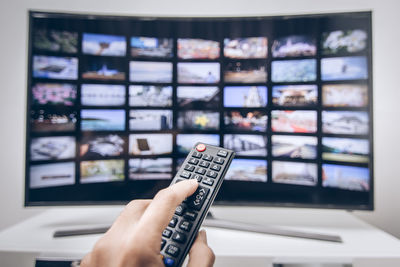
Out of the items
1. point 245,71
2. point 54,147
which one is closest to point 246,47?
point 245,71

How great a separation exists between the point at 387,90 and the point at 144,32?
2.70 feet

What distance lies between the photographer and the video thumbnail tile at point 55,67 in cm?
63

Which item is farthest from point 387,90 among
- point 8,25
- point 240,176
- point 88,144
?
point 8,25

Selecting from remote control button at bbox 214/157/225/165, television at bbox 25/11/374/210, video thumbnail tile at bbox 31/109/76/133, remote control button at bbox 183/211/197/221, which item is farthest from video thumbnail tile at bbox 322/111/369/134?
video thumbnail tile at bbox 31/109/76/133

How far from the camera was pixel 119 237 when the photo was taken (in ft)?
1.03

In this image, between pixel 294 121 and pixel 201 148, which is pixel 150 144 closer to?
pixel 201 148

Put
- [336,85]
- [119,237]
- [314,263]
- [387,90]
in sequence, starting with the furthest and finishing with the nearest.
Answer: [387,90] → [336,85] → [314,263] → [119,237]

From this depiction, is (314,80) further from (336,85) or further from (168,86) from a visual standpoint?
(168,86)

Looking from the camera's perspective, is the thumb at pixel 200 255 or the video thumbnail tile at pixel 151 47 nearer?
the thumb at pixel 200 255

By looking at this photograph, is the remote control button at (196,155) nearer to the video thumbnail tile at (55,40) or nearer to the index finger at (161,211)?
the index finger at (161,211)

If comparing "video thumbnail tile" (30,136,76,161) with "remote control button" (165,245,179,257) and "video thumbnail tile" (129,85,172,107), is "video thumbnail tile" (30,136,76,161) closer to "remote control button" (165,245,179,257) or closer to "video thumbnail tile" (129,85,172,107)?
"video thumbnail tile" (129,85,172,107)

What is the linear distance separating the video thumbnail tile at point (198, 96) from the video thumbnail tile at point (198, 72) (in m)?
0.02

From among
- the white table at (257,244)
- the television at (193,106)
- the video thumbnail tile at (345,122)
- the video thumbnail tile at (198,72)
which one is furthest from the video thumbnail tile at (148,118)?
the video thumbnail tile at (345,122)

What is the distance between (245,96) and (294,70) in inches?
6.1
